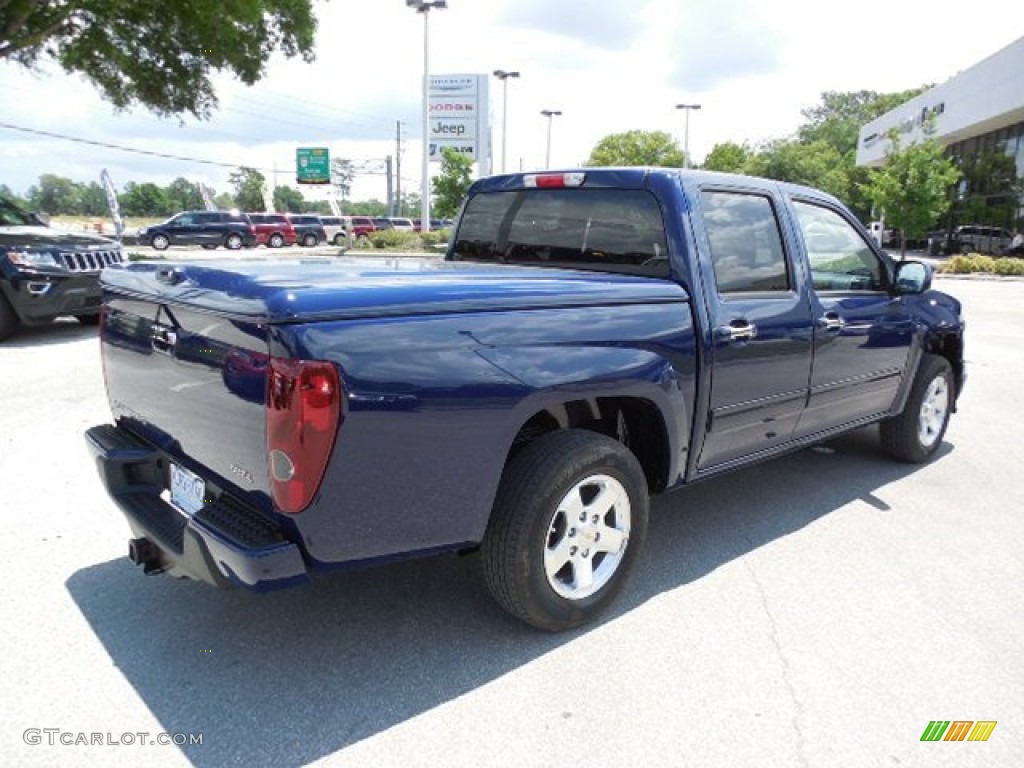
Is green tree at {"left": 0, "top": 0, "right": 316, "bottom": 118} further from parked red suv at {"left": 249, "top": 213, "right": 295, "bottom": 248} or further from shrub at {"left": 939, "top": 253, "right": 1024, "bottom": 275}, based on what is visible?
shrub at {"left": 939, "top": 253, "right": 1024, "bottom": 275}

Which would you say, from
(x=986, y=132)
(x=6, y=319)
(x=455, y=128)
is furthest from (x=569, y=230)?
(x=455, y=128)

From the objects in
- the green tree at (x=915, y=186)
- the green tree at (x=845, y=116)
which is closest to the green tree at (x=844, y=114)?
the green tree at (x=845, y=116)

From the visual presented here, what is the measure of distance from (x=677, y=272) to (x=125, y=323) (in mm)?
2300

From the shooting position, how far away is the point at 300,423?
7.07 ft

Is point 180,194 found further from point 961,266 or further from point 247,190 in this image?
point 961,266

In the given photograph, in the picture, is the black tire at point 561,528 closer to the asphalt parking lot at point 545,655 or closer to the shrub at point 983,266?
the asphalt parking lot at point 545,655

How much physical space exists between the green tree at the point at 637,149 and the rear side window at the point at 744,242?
61.3 m

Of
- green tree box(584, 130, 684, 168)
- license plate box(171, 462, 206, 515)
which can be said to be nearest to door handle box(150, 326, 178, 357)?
license plate box(171, 462, 206, 515)

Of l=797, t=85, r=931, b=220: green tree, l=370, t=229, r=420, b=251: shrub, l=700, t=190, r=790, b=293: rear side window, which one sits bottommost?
l=370, t=229, r=420, b=251: shrub

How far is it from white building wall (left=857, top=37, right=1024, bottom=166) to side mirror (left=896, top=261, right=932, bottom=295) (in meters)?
34.5

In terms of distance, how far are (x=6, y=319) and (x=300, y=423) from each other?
840 centimetres

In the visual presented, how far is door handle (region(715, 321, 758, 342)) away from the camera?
3295 millimetres

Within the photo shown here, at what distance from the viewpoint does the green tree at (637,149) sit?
2468 inches

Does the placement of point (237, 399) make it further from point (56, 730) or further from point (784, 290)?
point (784, 290)
